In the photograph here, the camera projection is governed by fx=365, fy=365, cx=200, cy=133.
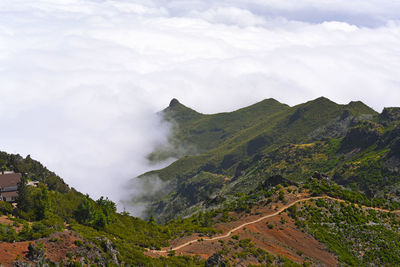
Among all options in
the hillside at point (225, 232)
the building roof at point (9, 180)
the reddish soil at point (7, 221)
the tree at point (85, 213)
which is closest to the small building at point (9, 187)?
the building roof at point (9, 180)

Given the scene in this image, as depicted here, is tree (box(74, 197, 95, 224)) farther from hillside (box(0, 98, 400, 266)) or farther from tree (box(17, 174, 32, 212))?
tree (box(17, 174, 32, 212))

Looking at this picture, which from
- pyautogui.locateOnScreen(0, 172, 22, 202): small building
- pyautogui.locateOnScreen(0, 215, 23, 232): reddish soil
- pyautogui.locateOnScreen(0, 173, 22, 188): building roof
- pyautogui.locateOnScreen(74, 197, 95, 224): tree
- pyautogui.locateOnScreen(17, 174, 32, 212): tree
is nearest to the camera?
pyautogui.locateOnScreen(0, 215, 23, 232): reddish soil

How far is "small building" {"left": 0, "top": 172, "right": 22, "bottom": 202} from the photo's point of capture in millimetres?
84062

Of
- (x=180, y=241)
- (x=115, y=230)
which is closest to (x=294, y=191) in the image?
(x=180, y=241)

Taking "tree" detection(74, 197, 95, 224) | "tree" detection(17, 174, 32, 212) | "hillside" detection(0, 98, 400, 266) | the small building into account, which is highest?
the small building

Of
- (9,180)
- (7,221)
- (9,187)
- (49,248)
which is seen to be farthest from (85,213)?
(9,180)

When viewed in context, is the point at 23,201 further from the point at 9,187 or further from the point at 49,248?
the point at 9,187

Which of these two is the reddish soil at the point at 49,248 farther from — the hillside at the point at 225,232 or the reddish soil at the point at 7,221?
the reddish soil at the point at 7,221

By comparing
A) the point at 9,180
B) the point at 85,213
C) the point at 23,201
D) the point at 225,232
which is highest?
the point at 9,180

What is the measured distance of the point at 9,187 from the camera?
87062 mm

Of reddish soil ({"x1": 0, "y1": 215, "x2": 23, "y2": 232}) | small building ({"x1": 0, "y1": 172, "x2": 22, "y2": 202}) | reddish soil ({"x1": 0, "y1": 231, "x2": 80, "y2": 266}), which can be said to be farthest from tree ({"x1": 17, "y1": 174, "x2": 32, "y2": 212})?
small building ({"x1": 0, "y1": 172, "x2": 22, "y2": 202})

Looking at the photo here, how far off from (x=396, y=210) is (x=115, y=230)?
75078mm

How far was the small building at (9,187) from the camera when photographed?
3310 inches

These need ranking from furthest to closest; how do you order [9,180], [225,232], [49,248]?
[9,180] → [225,232] → [49,248]
